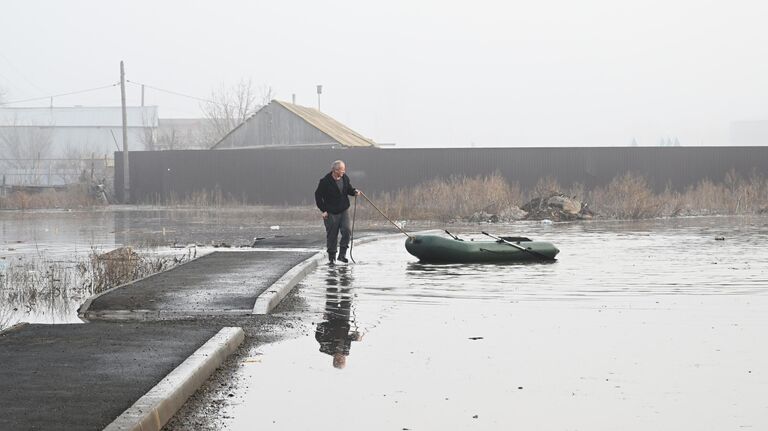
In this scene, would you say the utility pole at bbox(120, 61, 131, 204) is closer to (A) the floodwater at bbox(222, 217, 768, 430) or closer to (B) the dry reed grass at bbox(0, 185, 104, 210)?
(B) the dry reed grass at bbox(0, 185, 104, 210)

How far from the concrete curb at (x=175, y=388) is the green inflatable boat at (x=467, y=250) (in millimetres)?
10273

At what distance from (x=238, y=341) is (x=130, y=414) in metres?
3.84

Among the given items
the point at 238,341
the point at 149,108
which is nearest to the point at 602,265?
the point at 238,341

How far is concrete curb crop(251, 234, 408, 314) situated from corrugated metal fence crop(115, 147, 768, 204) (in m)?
33.1

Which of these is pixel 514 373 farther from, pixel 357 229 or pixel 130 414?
pixel 357 229

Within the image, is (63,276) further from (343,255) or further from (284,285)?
(284,285)

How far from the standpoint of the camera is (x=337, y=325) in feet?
44.0

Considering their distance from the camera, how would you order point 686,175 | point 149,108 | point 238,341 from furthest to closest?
point 149,108 < point 686,175 < point 238,341

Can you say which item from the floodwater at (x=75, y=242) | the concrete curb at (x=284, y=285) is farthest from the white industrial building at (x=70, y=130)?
the concrete curb at (x=284, y=285)

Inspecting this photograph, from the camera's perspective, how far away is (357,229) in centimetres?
3422

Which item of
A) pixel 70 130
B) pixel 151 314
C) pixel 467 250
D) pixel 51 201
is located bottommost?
pixel 151 314

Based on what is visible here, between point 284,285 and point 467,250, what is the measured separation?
573 cm

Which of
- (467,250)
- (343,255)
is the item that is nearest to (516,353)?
(467,250)

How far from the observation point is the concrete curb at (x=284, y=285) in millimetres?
14477
